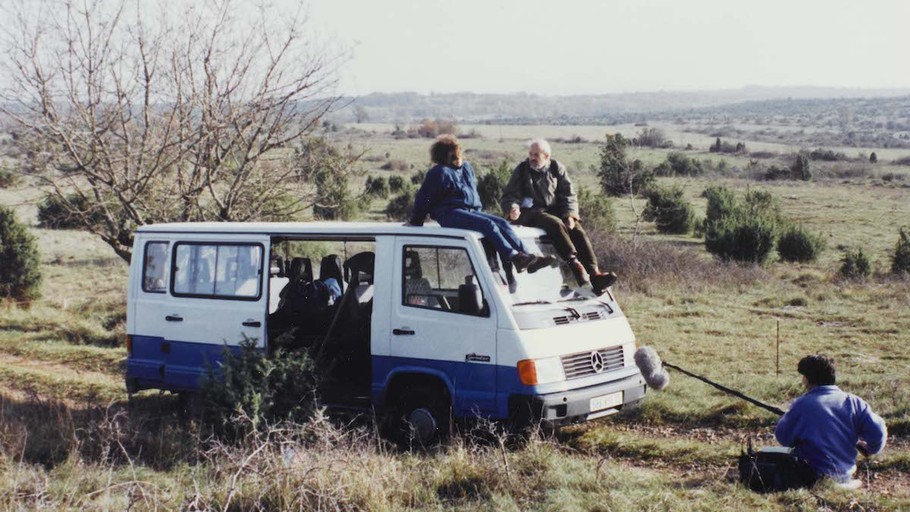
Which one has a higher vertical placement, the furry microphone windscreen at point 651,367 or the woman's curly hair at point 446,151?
the woman's curly hair at point 446,151

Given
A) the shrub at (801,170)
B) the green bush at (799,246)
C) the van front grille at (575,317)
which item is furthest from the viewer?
the shrub at (801,170)

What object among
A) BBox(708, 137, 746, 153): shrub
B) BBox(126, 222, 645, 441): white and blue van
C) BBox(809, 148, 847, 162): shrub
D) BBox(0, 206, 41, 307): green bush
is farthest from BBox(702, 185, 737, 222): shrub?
BBox(708, 137, 746, 153): shrub

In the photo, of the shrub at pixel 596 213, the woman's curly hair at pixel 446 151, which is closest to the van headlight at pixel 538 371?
the woman's curly hair at pixel 446 151

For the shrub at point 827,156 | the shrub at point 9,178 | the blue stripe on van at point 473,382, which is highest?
the shrub at point 827,156

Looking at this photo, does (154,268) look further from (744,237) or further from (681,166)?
(681,166)

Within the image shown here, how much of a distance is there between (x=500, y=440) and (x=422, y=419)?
1468 millimetres

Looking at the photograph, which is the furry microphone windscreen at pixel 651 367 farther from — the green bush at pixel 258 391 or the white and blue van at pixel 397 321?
the green bush at pixel 258 391

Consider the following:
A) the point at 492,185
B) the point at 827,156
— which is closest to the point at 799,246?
the point at 492,185

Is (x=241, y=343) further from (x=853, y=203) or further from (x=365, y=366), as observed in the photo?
(x=853, y=203)

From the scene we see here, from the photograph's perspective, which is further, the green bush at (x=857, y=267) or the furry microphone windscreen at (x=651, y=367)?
the green bush at (x=857, y=267)

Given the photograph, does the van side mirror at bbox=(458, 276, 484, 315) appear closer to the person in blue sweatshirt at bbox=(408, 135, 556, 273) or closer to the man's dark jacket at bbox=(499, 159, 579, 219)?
the person in blue sweatshirt at bbox=(408, 135, 556, 273)

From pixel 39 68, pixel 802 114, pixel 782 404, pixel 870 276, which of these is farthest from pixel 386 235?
pixel 802 114

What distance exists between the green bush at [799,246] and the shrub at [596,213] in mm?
5276

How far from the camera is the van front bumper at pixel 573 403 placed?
25.2 feet
